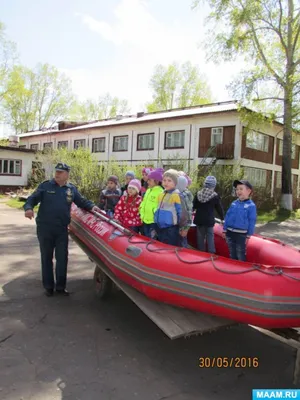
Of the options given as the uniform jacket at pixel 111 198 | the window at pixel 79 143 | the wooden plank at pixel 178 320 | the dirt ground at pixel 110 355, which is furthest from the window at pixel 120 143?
the wooden plank at pixel 178 320

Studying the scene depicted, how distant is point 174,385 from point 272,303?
3.66ft

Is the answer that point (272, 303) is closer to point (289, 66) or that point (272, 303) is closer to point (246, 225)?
point (246, 225)

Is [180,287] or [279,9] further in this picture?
[279,9]

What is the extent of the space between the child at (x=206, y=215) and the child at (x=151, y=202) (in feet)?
3.03

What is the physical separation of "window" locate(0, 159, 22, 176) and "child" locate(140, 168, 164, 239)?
25.7m

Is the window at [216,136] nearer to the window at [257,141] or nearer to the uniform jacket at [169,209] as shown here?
the window at [257,141]

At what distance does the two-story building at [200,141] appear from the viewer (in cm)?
2298

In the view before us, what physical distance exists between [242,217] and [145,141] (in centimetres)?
2386

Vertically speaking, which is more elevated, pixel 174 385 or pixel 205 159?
pixel 205 159

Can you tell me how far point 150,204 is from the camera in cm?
487

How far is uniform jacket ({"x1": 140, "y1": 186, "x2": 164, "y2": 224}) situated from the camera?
15.9 ft

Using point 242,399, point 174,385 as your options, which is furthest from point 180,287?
point 242,399

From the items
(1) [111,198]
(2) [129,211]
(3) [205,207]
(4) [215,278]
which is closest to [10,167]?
(1) [111,198]

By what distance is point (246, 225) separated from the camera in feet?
15.1
